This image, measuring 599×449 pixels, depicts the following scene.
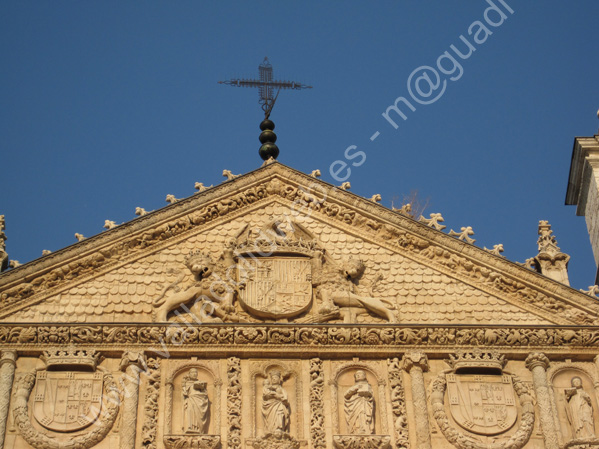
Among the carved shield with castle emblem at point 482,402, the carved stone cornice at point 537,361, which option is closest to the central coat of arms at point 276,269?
the carved shield with castle emblem at point 482,402

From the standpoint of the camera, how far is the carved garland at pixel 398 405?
18.3 metres

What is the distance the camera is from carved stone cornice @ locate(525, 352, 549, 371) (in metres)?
19.1

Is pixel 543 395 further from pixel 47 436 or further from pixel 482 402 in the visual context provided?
pixel 47 436

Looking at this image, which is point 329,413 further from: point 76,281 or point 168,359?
point 76,281

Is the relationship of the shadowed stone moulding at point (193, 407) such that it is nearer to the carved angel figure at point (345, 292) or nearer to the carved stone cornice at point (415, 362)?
the carved angel figure at point (345, 292)

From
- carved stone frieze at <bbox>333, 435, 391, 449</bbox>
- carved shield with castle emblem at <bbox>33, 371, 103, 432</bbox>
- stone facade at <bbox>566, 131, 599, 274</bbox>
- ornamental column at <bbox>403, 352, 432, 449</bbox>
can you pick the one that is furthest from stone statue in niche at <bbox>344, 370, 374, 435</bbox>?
stone facade at <bbox>566, 131, 599, 274</bbox>

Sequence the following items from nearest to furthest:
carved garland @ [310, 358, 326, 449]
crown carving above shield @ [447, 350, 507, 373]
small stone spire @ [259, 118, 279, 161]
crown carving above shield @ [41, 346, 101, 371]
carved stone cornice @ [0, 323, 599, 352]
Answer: carved garland @ [310, 358, 326, 449] < crown carving above shield @ [41, 346, 101, 371] < carved stone cornice @ [0, 323, 599, 352] < crown carving above shield @ [447, 350, 507, 373] < small stone spire @ [259, 118, 279, 161]

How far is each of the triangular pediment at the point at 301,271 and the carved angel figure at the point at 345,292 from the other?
1cm

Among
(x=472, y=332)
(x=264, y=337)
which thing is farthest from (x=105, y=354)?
(x=472, y=332)

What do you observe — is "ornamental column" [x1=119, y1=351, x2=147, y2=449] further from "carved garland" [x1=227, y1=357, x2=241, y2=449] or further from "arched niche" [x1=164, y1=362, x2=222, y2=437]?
"carved garland" [x1=227, y1=357, x2=241, y2=449]

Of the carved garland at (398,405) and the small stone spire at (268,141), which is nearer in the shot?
the carved garland at (398,405)

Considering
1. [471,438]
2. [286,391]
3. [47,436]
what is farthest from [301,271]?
[47,436]

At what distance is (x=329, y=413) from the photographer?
18578 millimetres

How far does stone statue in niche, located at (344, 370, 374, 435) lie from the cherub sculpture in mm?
2002
